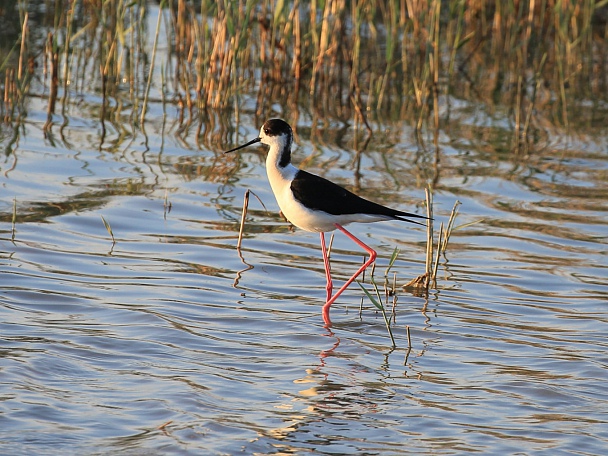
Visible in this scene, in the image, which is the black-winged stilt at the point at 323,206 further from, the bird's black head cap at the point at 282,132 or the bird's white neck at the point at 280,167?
the bird's black head cap at the point at 282,132

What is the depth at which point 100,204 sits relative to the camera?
6.84 m

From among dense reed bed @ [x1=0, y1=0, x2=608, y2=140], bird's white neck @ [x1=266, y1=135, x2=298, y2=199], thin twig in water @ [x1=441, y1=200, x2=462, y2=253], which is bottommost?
thin twig in water @ [x1=441, y1=200, x2=462, y2=253]

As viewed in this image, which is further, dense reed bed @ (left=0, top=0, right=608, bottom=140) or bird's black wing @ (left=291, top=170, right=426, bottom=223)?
dense reed bed @ (left=0, top=0, right=608, bottom=140)

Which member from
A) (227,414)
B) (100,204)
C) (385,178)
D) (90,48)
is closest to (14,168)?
(100,204)

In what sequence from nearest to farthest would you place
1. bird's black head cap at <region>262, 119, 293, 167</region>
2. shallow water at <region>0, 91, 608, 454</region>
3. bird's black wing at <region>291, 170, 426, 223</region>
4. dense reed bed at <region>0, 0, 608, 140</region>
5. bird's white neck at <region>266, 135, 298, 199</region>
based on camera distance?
1. shallow water at <region>0, 91, 608, 454</region>
2. bird's black wing at <region>291, 170, 426, 223</region>
3. bird's white neck at <region>266, 135, 298, 199</region>
4. bird's black head cap at <region>262, 119, 293, 167</region>
5. dense reed bed at <region>0, 0, 608, 140</region>

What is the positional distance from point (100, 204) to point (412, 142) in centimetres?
335

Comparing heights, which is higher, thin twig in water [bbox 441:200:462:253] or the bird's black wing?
the bird's black wing

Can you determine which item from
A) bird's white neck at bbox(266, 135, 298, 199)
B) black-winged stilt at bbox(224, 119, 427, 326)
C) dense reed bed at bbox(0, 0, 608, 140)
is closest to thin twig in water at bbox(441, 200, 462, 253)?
black-winged stilt at bbox(224, 119, 427, 326)

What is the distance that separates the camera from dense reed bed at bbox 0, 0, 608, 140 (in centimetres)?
885

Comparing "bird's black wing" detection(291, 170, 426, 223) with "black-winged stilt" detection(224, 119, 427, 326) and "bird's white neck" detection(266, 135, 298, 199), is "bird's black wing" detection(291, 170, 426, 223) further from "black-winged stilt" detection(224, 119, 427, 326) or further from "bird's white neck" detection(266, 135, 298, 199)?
"bird's white neck" detection(266, 135, 298, 199)

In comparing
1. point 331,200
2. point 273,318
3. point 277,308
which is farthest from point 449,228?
point 273,318

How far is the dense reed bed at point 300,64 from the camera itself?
29.0ft

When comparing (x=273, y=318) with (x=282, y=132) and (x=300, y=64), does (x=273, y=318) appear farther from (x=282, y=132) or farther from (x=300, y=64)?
(x=300, y=64)

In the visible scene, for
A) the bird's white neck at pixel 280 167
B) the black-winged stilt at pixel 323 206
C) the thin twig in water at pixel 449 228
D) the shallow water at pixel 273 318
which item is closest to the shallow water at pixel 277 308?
the shallow water at pixel 273 318
